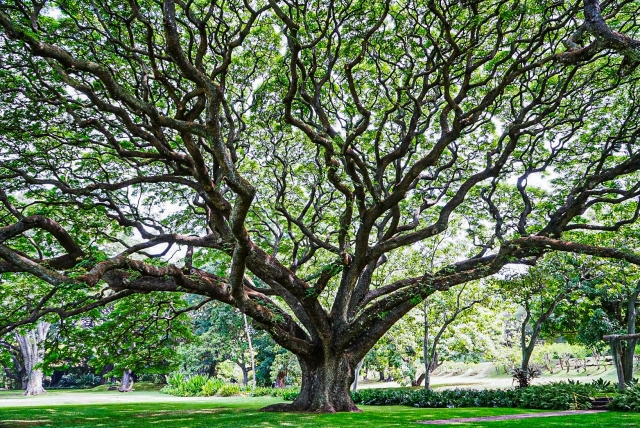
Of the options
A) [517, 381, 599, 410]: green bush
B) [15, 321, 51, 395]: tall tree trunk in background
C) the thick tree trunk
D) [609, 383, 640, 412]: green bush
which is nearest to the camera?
[609, 383, 640, 412]: green bush

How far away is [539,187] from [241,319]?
956 inches

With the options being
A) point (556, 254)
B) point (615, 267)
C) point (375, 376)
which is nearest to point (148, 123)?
point (556, 254)

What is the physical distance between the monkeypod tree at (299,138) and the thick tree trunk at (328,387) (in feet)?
0.17

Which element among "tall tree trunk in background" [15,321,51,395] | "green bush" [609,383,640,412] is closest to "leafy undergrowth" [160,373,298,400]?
"tall tree trunk in background" [15,321,51,395]

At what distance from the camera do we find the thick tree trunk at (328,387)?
1183 centimetres

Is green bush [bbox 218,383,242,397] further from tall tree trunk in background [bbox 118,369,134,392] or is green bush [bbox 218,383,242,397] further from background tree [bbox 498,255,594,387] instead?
background tree [bbox 498,255,594,387]

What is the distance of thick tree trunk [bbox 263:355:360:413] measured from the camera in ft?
38.8

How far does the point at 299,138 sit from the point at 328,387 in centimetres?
753

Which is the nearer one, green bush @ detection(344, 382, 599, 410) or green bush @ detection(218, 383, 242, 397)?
green bush @ detection(344, 382, 599, 410)

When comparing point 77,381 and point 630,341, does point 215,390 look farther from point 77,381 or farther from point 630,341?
point 77,381

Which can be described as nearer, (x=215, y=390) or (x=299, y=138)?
(x=299, y=138)

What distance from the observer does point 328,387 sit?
12.0 meters

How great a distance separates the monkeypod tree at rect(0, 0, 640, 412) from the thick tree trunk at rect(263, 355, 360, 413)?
52 millimetres

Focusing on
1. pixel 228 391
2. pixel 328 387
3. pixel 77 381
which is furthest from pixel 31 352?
pixel 328 387
